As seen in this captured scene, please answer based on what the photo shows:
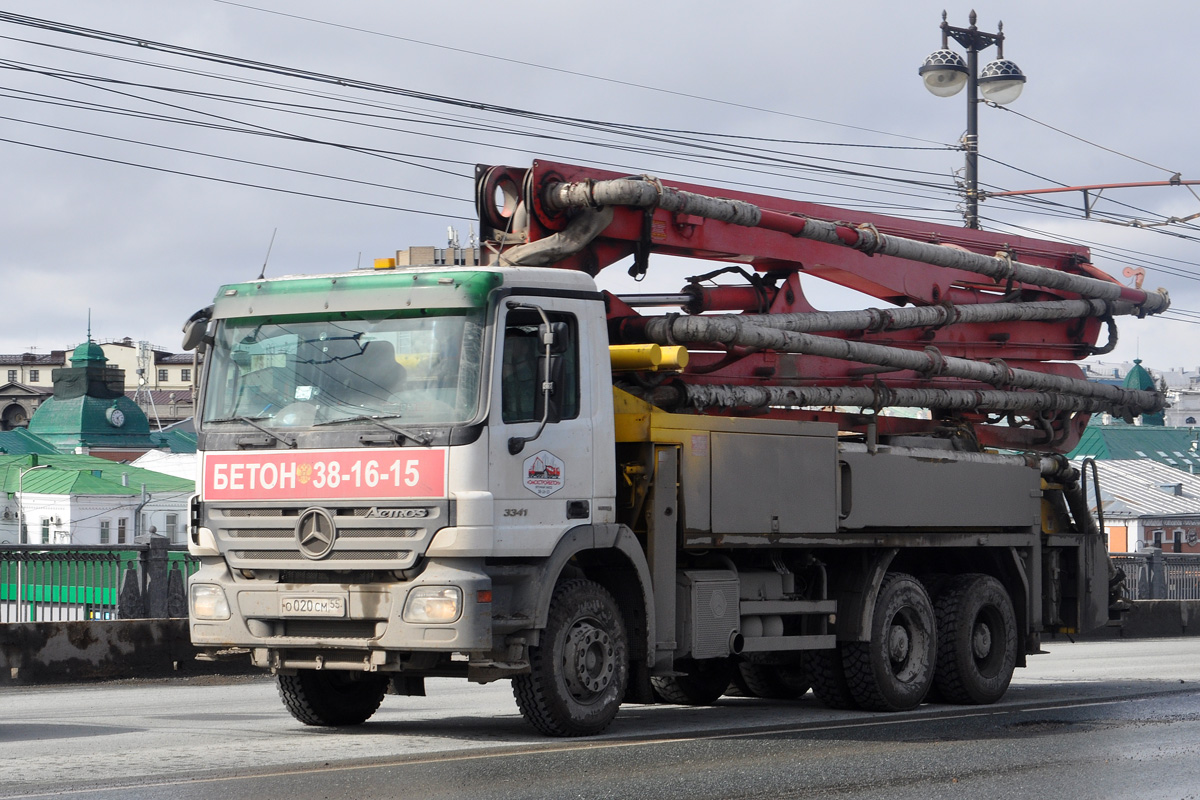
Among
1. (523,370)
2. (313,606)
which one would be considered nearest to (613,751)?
(313,606)

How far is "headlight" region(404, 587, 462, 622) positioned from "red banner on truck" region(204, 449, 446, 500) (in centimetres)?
55

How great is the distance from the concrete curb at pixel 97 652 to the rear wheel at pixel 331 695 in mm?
4244

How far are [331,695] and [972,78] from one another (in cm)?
1457

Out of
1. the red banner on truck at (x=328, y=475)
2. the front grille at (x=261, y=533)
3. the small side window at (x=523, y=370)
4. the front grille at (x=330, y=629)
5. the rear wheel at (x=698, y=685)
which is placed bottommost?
the rear wheel at (x=698, y=685)

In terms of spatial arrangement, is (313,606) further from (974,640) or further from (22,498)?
(22,498)

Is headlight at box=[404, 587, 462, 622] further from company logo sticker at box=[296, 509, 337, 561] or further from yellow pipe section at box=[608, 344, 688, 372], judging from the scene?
yellow pipe section at box=[608, 344, 688, 372]

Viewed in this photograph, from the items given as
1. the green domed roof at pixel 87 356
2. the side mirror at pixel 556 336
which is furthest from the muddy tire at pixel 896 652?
the green domed roof at pixel 87 356

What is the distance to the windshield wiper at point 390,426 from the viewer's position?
9.06 metres

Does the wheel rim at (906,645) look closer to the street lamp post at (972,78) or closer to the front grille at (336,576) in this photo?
the front grille at (336,576)

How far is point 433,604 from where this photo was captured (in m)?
9.01

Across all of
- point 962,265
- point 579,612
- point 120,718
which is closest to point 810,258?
point 962,265

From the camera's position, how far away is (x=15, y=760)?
891 cm

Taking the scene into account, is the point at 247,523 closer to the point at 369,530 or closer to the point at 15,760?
the point at 369,530

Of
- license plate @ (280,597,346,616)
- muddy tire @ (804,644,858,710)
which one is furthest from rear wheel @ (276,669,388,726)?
muddy tire @ (804,644,858,710)
